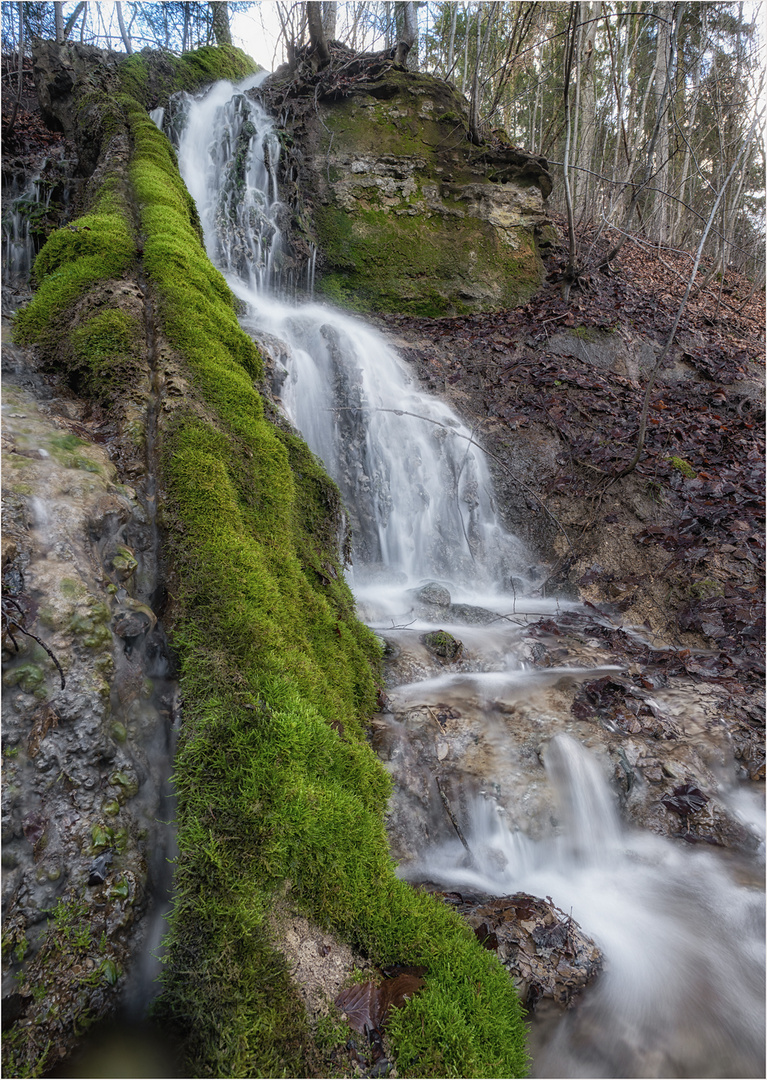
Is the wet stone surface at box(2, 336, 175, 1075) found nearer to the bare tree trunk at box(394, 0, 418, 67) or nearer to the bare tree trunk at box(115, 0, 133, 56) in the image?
the bare tree trunk at box(394, 0, 418, 67)

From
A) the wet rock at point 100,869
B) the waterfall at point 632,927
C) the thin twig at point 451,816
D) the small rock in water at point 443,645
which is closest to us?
the wet rock at point 100,869

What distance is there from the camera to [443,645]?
478 cm

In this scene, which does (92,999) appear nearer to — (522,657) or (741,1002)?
(741,1002)

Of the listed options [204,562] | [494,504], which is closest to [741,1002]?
[204,562]

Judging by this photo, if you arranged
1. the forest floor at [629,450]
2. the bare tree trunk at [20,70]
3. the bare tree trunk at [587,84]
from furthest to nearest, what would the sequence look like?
the bare tree trunk at [20,70] < the bare tree trunk at [587,84] < the forest floor at [629,450]

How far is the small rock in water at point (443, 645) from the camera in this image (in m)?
4.73

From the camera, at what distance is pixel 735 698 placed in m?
4.39

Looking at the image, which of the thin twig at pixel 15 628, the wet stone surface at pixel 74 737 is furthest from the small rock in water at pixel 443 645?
the thin twig at pixel 15 628

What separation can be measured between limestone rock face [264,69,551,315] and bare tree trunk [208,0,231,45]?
390 inches

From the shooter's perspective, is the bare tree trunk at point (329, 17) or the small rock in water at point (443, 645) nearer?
the small rock in water at point (443, 645)

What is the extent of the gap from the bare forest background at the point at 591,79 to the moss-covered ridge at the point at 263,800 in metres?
6.49

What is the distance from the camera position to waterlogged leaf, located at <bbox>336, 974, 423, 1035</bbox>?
1698mm

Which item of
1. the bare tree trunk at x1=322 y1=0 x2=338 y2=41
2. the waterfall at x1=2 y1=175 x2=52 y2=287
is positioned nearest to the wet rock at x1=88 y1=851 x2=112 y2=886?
the waterfall at x1=2 y1=175 x2=52 y2=287

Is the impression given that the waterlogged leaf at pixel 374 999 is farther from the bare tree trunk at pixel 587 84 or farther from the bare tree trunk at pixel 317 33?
the bare tree trunk at pixel 317 33
